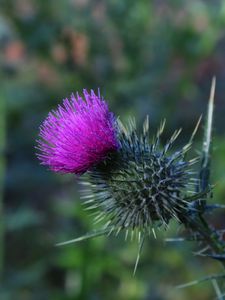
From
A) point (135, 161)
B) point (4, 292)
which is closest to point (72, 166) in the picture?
point (135, 161)

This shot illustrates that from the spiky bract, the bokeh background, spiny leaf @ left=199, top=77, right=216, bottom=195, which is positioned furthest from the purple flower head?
the bokeh background

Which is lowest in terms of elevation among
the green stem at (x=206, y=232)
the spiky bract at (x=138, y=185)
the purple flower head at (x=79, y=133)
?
the green stem at (x=206, y=232)

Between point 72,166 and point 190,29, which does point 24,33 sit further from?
point 72,166

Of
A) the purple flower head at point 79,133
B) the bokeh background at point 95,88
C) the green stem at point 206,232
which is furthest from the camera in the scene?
the bokeh background at point 95,88

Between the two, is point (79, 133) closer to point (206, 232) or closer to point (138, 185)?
point (138, 185)

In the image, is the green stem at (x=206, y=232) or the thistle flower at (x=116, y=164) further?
the green stem at (x=206, y=232)

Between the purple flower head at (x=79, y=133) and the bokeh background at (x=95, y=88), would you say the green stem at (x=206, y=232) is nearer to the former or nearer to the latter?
the purple flower head at (x=79, y=133)

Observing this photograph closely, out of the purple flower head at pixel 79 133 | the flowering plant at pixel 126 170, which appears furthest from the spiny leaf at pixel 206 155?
the purple flower head at pixel 79 133
